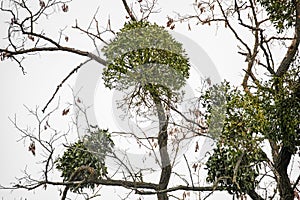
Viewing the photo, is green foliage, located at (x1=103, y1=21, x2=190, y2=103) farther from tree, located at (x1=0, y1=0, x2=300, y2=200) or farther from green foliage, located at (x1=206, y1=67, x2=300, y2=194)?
green foliage, located at (x1=206, y1=67, x2=300, y2=194)

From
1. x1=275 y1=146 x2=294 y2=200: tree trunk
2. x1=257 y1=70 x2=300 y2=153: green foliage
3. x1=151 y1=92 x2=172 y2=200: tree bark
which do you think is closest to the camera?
x1=257 y1=70 x2=300 y2=153: green foliage

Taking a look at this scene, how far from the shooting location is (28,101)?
1883 mm

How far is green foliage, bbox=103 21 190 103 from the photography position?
1416 millimetres

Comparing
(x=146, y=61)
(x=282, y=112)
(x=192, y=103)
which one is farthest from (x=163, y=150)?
(x=282, y=112)

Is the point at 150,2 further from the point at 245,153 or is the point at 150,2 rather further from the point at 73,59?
the point at 245,153

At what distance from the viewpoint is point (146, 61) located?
1419mm

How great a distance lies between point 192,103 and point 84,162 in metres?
0.37

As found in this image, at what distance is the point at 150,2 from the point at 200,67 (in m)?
0.31

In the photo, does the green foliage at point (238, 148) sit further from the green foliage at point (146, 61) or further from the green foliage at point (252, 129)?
the green foliage at point (146, 61)

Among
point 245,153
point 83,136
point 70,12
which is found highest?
point 70,12

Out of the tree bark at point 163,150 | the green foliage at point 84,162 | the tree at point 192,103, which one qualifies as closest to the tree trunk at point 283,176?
the tree at point 192,103

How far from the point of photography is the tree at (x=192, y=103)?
130cm

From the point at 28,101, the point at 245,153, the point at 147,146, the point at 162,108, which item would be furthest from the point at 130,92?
the point at 28,101

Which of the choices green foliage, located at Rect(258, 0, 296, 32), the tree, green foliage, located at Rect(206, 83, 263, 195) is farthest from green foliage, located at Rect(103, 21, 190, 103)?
green foliage, located at Rect(258, 0, 296, 32)
